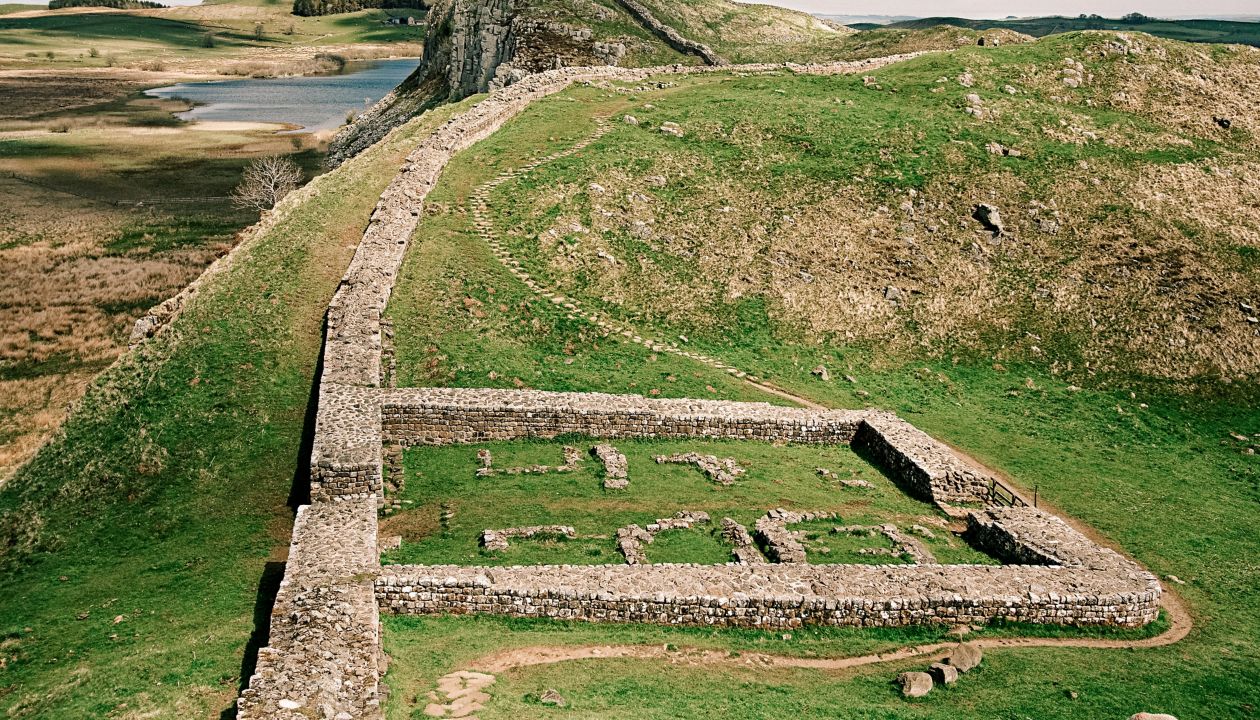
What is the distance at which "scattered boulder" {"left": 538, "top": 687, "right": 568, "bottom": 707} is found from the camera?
53.6ft

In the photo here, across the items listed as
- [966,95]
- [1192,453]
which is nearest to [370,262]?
[1192,453]

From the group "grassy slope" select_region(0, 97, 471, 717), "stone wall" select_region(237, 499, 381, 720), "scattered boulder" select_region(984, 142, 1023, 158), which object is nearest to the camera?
"stone wall" select_region(237, 499, 381, 720)

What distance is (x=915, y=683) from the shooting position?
17609mm

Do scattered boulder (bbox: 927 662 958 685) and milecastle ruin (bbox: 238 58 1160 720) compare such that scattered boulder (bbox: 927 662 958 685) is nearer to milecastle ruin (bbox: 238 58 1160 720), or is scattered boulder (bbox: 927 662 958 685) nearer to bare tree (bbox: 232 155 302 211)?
milecastle ruin (bbox: 238 58 1160 720)

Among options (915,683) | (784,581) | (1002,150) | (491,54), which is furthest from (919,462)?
(491,54)

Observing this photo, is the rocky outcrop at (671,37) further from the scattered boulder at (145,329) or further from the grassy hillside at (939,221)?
the scattered boulder at (145,329)

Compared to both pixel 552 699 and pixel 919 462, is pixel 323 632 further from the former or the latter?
pixel 919 462

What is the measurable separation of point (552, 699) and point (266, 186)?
7306cm

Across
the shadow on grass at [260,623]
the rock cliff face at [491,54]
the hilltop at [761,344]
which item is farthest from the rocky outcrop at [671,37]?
the shadow on grass at [260,623]

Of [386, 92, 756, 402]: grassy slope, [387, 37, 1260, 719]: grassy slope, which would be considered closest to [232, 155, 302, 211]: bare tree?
[387, 37, 1260, 719]: grassy slope

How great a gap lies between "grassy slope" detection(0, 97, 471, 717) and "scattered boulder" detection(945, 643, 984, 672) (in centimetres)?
1446

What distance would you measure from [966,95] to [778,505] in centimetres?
3675

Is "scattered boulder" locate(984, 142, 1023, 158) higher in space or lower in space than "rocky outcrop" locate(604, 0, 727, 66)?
lower

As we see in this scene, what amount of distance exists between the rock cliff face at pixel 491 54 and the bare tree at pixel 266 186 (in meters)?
4.26
